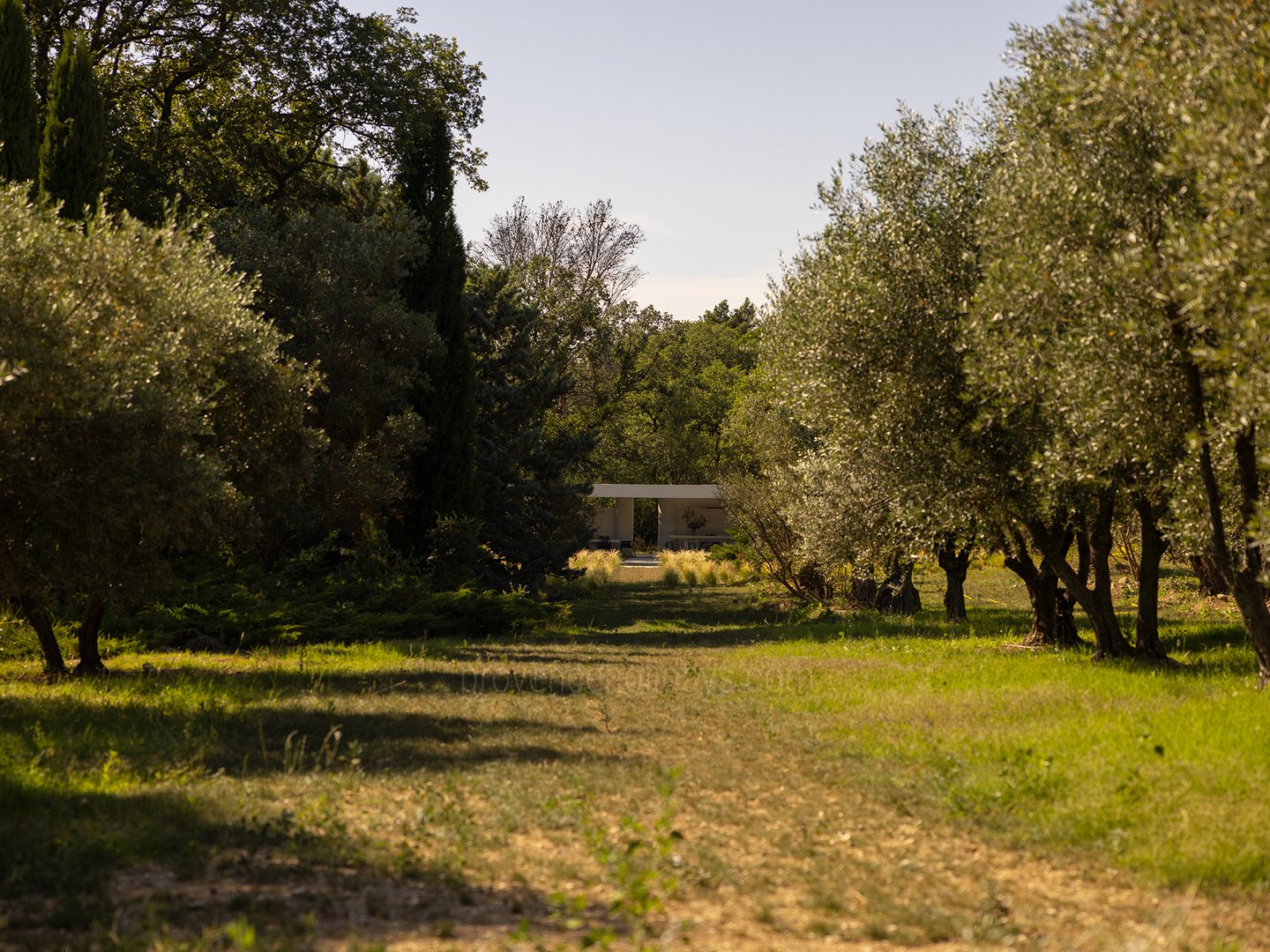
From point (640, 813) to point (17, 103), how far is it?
2322 centimetres

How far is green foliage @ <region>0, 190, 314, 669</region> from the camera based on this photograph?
1399 cm

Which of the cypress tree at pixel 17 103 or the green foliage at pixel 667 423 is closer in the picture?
the cypress tree at pixel 17 103

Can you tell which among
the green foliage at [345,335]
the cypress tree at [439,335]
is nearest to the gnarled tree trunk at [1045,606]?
the green foliage at [345,335]

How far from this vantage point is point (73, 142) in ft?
81.7

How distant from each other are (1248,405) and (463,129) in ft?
98.7

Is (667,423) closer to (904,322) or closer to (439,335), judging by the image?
(439,335)

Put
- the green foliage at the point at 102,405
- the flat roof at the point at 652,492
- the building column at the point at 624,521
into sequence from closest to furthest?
the green foliage at the point at 102,405
the flat roof at the point at 652,492
the building column at the point at 624,521

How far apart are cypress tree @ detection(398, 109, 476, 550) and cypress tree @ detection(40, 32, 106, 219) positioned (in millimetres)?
8945

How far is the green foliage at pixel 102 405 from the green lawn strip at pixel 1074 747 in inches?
342

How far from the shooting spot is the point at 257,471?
18.7 m

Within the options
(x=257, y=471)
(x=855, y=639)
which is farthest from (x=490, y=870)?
(x=855, y=639)

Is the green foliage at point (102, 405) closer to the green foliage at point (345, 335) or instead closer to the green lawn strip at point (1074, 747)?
the green lawn strip at point (1074, 747)

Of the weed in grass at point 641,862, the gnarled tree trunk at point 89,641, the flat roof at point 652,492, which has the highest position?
the flat roof at point 652,492

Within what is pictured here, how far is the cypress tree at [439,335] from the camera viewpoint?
32344mm
